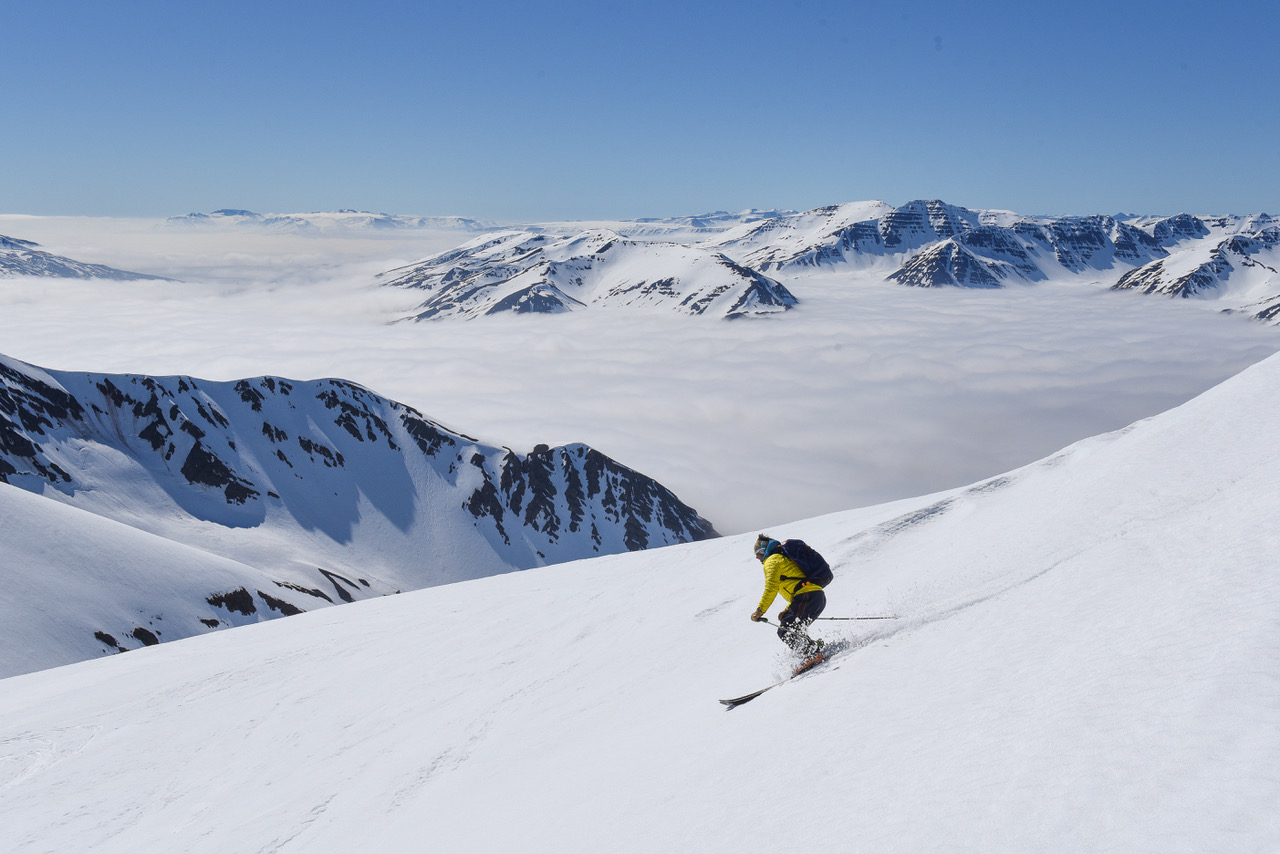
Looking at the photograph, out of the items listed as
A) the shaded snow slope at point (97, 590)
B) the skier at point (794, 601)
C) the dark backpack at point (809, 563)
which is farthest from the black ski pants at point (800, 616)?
the shaded snow slope at point (97, 590)

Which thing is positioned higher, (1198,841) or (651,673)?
(1198,841)

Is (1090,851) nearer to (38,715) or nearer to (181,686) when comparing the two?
(181,686)

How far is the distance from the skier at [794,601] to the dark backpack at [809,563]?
0.07 m

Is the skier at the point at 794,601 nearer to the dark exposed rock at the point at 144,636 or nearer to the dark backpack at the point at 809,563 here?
the dark backpack at the point at 809,563

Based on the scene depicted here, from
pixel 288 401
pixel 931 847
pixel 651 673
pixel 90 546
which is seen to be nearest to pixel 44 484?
pixel 90 546

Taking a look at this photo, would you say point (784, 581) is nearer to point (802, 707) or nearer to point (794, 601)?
point (794, 601)

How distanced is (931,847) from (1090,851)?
40.7 inches

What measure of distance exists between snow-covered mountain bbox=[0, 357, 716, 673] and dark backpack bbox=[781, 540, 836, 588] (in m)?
68.8

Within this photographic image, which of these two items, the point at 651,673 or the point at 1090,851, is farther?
the point at 651,673

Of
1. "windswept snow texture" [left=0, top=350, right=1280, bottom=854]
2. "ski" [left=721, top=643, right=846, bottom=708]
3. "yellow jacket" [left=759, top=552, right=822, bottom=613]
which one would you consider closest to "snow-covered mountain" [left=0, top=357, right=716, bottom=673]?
"windswept snow texture" [left=0, top=350, right=1280, bottom=854]

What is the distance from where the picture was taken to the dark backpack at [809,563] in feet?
35.2

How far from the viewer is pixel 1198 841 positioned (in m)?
3.59

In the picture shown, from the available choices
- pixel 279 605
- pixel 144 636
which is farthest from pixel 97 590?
pixel 279 605

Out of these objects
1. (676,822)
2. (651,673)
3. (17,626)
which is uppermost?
(676,822)
